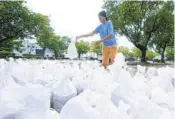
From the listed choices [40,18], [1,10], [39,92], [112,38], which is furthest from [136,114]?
[40,18]

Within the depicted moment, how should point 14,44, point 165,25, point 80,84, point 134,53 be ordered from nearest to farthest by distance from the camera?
1. point 80,84
2. point 165,25
3. point 14,44
4. point 134,53

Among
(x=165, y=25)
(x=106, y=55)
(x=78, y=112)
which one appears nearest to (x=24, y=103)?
(x=78, y=112)

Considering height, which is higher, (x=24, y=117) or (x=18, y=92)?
(x=18, y=92)

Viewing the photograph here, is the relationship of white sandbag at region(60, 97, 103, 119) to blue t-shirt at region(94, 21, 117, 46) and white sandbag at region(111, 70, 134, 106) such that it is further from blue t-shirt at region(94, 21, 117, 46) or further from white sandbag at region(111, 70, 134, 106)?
blue t-shirt at region(94, 21, 117, 46)

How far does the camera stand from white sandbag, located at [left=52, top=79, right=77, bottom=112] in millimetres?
2334

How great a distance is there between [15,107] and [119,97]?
0.82 metres

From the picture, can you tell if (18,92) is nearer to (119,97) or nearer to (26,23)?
(119,97)

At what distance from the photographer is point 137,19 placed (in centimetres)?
3547

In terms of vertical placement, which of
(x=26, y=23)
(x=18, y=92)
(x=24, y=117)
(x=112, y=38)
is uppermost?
(x=26, y=23)

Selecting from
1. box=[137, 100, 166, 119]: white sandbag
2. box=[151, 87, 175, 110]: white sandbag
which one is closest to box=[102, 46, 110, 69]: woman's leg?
box=[151, 87, 175, 110]: white sandbag

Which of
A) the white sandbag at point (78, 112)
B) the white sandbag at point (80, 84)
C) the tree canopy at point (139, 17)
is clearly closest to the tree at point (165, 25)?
the tree canopy at point (139, 17)

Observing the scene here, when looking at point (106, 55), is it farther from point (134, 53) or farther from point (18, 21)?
point (134, 53)

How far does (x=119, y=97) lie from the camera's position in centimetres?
215

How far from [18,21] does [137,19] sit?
15987 mm
